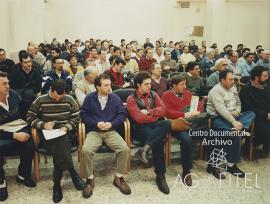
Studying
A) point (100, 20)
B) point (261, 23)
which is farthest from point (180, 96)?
point (100, 20)

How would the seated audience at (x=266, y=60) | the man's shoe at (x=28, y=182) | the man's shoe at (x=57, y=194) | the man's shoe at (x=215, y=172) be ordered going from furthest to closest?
the seated audience at (x=266, y=60) → the man's shoe at (x=215, y=172) → the man's shoe at (x=28, y=182) → the man's shoe at (x=57, y=194)

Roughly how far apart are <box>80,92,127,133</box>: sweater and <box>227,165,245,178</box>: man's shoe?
1419 millimetres

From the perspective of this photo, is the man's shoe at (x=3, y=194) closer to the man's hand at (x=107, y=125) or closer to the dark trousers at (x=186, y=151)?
the man's hand at (x=107, y=125)

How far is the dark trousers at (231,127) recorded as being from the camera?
3.70 metres

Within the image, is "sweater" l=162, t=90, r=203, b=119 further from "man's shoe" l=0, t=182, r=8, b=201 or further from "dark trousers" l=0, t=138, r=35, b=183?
"man's shoe" l=0, t=182, r=8, b=201

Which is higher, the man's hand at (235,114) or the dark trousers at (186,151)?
the man's hand at (235,114)

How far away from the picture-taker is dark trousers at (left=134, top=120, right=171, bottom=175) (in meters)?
3.43

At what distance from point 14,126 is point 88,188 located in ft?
3.41

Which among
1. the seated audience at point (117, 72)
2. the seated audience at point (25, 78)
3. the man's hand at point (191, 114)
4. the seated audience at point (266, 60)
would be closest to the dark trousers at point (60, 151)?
the man's hand at point (191, 114)

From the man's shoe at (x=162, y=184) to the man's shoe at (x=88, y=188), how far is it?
70 centimetres

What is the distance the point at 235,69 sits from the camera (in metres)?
7.11

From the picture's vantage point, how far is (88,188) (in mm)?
3270

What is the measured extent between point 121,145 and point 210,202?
106cm

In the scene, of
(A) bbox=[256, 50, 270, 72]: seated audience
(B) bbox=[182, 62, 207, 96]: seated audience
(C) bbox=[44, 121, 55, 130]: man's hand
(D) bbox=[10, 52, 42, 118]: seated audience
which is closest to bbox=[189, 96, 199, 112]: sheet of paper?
(B) bbox=[182, 62, 207, 96]: seated audience
